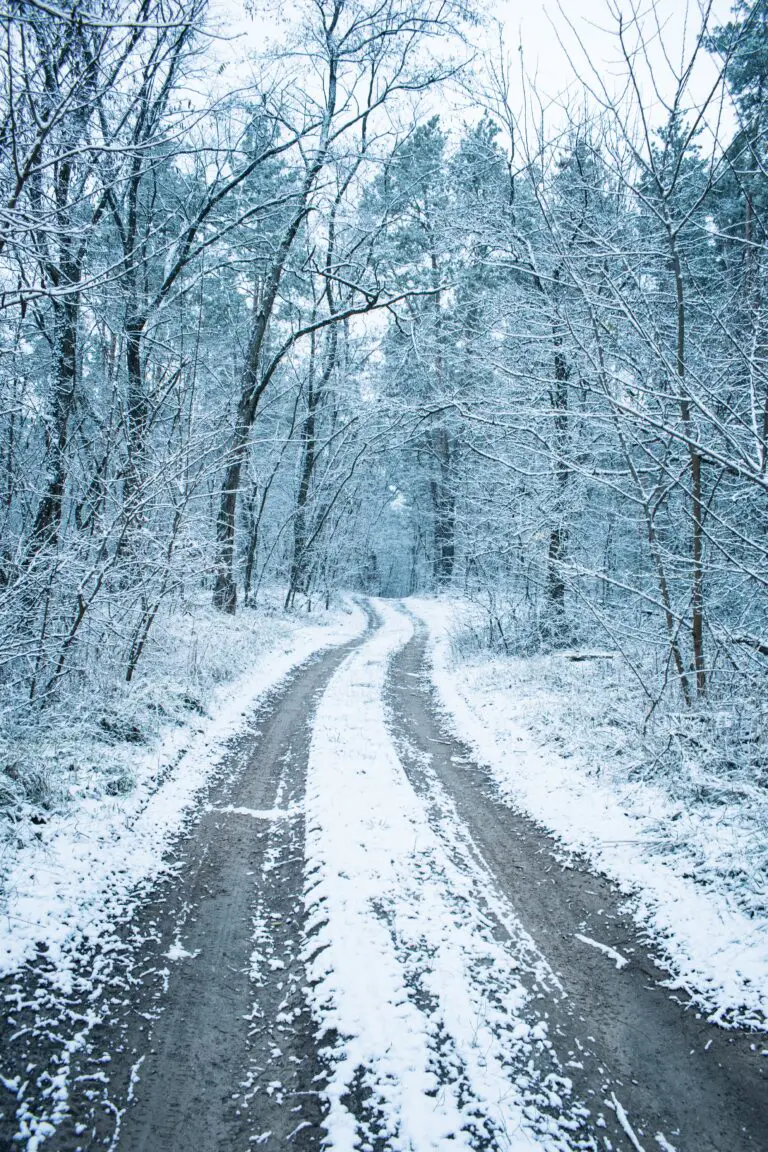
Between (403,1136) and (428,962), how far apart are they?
111cm

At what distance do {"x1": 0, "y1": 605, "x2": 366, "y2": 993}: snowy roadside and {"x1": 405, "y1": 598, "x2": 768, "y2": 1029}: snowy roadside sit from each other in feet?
11.9

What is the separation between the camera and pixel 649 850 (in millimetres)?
4785

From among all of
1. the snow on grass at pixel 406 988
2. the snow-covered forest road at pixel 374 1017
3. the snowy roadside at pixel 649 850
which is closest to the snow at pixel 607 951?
the snow-covered forest road at pixel 374 1017

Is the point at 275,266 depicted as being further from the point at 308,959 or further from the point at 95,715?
the point at 308,959

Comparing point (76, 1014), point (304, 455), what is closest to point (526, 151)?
point (76, 1014)

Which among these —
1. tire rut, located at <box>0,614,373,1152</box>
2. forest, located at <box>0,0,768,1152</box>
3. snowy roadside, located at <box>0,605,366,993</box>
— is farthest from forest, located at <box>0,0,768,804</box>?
tire rut, located at <box>0,614,373,1152</box>

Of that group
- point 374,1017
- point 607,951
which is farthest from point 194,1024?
point 607,951

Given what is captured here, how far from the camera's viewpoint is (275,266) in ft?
47.5

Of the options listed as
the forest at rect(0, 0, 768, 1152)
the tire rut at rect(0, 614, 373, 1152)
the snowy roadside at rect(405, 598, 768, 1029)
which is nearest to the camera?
the tire rut at rect(0, 614, 373, 1152)

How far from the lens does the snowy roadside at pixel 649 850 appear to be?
343 centimetres

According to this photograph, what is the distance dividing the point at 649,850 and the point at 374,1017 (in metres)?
2.93

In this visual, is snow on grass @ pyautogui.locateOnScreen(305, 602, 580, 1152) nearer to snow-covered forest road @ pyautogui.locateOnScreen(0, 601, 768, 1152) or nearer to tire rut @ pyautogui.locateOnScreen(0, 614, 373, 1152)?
snow-covered forest road @ pyautogui.locateOnScreen(0, 601, 768, 1152)

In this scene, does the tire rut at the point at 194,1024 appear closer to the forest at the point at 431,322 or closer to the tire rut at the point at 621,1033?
the tire rut at the point at 621,1033

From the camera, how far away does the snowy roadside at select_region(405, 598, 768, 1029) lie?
3434 millimetres
